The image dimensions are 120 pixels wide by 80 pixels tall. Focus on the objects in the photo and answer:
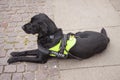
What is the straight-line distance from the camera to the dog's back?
3859 mm

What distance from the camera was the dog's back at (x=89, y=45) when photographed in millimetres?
3859

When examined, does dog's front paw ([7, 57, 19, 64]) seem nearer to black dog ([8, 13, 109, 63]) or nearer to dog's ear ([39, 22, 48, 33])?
black dog ([8, 13, 109, 63])

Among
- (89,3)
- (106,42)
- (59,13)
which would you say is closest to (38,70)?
(106,42)

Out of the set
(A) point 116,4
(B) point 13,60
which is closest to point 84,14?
(A) point 116,4

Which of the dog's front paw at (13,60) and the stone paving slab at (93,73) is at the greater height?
the dog's front paw at (13,60)

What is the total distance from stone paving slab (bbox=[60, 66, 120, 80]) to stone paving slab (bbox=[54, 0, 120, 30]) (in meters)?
1.47

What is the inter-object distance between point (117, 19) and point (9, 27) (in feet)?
8.42

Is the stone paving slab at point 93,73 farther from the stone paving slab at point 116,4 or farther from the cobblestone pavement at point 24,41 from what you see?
the stone paving slab at point 116,4

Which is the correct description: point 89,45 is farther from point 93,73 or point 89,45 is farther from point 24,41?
point 24,41

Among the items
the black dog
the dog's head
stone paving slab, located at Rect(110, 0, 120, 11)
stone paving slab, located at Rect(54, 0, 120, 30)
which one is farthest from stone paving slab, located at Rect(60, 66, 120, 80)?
stone paving slab, located at Rect(110, 0, 120, 11)

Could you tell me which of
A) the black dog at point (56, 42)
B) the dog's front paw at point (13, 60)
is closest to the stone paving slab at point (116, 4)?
the black dog at point (56, 42)

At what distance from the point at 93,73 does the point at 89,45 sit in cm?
48

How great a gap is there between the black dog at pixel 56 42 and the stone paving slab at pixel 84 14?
120cm

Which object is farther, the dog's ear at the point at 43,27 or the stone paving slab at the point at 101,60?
the stone paving slab at the point at 101,60
